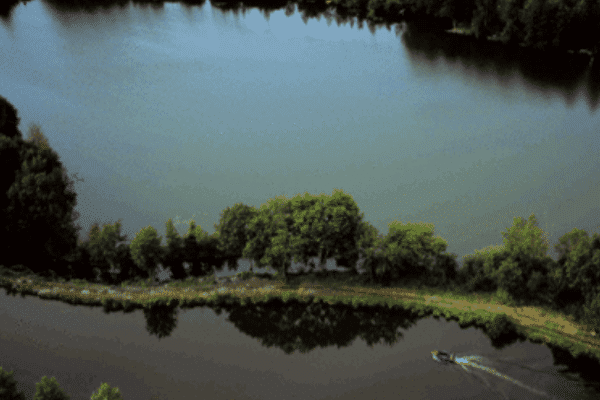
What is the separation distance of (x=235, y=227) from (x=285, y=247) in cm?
418

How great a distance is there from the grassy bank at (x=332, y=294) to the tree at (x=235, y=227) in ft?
8.52

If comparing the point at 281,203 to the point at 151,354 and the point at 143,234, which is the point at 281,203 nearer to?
the point at 143,234

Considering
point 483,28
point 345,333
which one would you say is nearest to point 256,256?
point 345,333

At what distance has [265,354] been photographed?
147 ft

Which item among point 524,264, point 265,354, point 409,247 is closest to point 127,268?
point 265,354

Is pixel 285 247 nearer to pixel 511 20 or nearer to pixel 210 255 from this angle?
pixel 210 255

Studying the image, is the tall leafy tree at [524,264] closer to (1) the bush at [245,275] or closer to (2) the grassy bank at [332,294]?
(2) the grassy bank at [332,294]

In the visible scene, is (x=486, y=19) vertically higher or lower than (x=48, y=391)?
higher

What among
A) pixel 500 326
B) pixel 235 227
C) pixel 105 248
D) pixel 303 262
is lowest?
pixel 500 326

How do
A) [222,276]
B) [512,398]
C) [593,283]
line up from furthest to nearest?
[222,276] → [593,283] → [512,398]

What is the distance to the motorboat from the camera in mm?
42938

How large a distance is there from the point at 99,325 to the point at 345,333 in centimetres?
1737

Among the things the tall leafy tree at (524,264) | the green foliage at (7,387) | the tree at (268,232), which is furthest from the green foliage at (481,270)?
the green foliage at (7,387)

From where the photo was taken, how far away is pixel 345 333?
46125 millimetres
